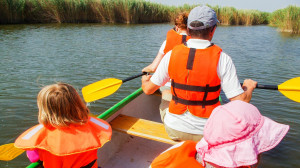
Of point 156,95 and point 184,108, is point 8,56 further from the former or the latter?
point 184,108

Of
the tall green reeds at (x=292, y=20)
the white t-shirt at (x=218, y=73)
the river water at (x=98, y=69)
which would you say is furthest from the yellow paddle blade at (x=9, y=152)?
the tall green reeds at (x=292, y=20)

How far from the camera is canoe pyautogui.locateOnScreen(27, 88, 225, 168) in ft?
7.85

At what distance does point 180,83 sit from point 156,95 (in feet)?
5.68

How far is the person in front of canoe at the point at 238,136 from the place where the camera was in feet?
3.40

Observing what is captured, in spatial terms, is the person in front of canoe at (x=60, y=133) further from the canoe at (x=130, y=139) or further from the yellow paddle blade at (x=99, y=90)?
the yellow paddle blade at (x=99, y=90)

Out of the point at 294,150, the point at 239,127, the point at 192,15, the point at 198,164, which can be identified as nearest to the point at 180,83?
the point at 192,15

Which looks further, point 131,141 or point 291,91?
point 131,141

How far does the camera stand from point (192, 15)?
1.75 metres

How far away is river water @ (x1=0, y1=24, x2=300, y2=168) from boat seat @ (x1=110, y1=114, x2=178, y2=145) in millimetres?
1419

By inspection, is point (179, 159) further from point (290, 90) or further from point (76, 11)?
point (76, 11)

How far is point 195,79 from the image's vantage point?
1.74m

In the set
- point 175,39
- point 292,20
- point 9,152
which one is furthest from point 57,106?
point 292,20

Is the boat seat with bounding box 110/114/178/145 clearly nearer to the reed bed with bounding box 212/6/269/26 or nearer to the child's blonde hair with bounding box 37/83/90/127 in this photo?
the child's blonde hair with bounding box 37/83/90/127

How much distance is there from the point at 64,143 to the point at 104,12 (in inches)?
669
